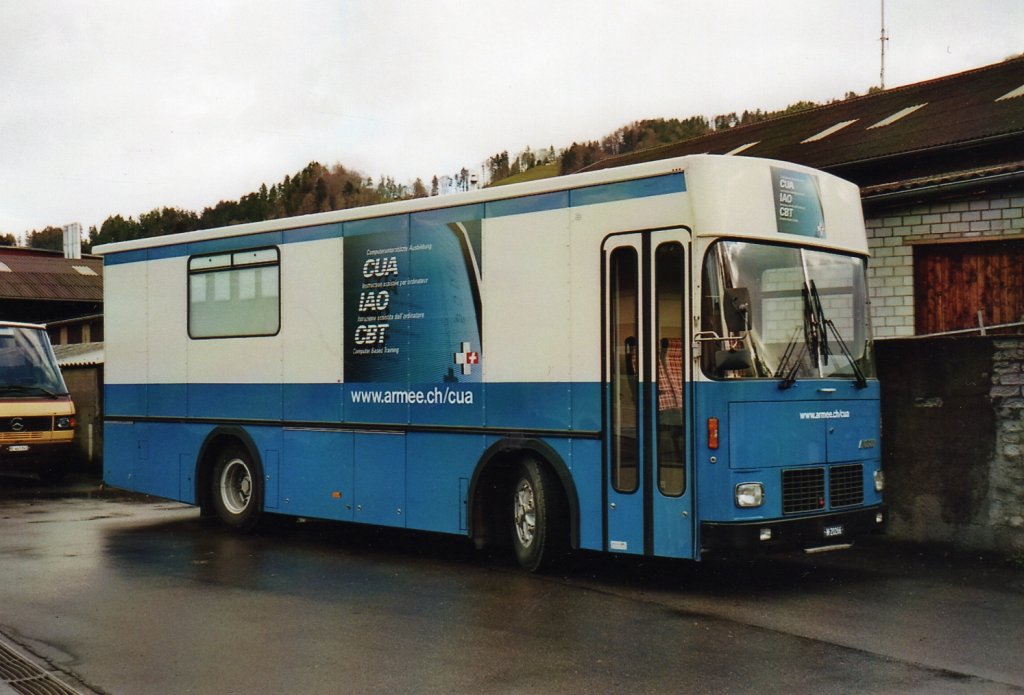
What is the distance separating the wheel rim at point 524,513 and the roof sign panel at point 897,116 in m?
11.5

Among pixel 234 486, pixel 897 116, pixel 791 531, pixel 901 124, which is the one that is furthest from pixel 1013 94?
pixel 234 486

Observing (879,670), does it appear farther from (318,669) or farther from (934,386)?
(934,386)

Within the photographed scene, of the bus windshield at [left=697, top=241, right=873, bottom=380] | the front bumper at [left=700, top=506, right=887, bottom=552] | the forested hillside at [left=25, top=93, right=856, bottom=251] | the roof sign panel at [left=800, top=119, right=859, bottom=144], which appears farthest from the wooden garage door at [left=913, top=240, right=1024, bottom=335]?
the forested hillside at [left=25, top=93, right=856, bottom=251]

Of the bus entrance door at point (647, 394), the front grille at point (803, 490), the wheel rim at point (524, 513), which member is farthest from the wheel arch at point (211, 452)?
the front grille at point (803, 490)

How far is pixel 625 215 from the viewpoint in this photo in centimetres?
909

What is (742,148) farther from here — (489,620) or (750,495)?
(489,620)

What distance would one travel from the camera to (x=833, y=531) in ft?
29.5

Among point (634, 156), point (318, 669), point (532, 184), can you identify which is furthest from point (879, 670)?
point (634, 156)

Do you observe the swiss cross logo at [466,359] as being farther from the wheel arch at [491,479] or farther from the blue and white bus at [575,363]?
the wheel arch at [491,479]

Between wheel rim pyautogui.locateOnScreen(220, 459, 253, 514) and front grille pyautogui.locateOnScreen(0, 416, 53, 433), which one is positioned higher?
front grille pyautogui.locateOnScreen(0, 416, 53, 433)

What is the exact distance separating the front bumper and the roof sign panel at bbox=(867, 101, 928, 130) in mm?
11105

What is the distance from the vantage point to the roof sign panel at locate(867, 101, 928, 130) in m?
19.0

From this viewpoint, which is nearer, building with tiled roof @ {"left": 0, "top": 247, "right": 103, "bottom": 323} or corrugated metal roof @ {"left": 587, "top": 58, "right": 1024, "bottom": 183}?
corrugated metal roof @ {"left": 587, "top": 58, "right": 1024, "bottom": 183}

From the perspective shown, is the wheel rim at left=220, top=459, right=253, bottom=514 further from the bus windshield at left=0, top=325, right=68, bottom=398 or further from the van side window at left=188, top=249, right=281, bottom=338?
the bus windshield at left=0, top=325, right=68, bottom=398
